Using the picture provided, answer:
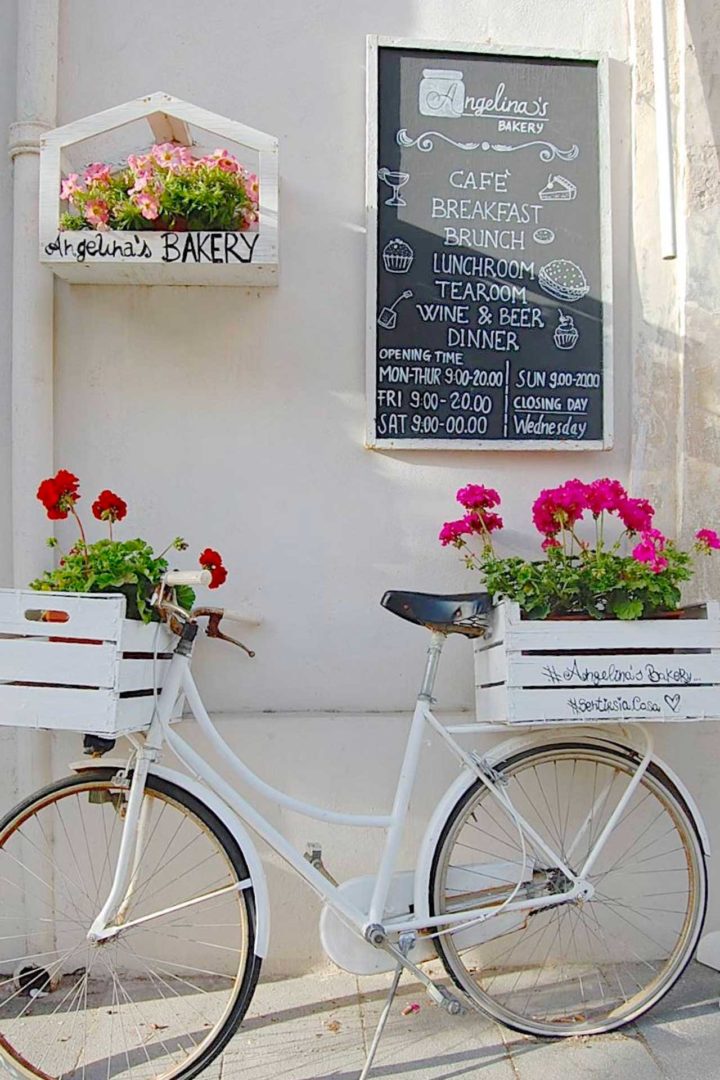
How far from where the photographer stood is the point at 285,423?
11.9 feet

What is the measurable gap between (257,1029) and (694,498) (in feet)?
7.63

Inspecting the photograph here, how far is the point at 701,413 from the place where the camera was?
12.2 ft

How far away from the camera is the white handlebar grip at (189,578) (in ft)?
9.05

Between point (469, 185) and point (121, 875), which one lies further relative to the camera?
point (469, 185)

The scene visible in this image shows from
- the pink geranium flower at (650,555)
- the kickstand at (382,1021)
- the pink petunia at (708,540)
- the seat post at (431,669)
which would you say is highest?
the pink petunia at (708,540)

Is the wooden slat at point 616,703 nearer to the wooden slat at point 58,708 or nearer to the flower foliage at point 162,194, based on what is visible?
the wooden slat at point 58,708

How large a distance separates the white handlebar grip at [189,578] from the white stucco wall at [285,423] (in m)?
0.75

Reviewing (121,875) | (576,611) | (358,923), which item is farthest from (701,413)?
(121,875)

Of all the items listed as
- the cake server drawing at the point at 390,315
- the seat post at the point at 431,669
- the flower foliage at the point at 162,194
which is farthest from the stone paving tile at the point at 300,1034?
the flower foliage at the point at 162,194

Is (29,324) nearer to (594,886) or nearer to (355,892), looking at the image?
(355,892)

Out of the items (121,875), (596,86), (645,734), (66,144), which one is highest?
(596,86)

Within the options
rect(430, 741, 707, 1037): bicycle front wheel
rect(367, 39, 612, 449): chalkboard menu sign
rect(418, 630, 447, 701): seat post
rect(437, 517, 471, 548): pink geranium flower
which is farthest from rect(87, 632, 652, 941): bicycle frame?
rect(367, 39, 612, 449): chalkboard menu sign

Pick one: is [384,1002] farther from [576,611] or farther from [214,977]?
[576,611]

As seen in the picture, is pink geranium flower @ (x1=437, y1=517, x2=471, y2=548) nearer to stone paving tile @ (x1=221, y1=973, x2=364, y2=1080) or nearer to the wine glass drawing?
the wine glass drawing
